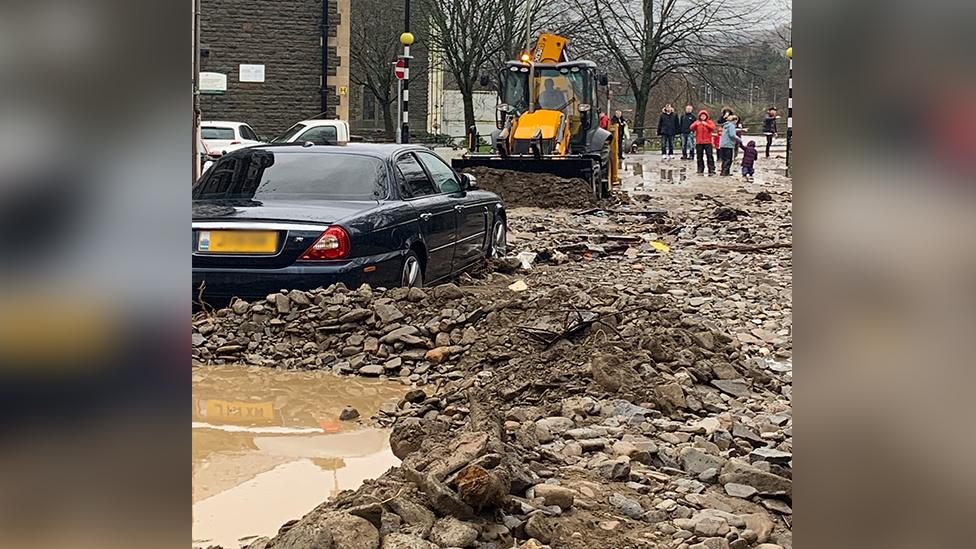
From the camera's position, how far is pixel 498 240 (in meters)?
12.3

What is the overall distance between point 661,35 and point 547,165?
87.2 ft

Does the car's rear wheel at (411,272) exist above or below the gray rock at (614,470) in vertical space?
above

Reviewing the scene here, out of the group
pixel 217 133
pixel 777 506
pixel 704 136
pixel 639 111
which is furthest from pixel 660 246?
pixel 639 111

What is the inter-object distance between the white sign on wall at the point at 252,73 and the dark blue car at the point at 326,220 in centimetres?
2998

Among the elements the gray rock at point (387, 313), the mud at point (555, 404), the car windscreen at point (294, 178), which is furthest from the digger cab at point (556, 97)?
the gray rock at point (387, 313)

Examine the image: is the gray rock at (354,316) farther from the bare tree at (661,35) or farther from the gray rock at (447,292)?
the bare tree at (661,35)

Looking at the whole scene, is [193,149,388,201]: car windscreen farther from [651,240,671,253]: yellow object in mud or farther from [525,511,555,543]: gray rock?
[651,240,671,253]: yellow object in mud

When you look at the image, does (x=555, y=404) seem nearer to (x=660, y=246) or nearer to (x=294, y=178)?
(x=294, y=178)

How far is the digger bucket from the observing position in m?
20.9

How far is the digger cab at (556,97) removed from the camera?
867 inches
